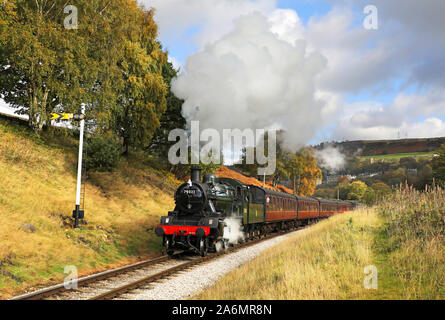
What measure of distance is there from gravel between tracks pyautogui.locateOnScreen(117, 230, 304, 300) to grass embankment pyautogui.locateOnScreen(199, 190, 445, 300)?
897 mm

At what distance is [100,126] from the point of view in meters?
20.9

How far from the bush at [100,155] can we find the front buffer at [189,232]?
10.2 metres

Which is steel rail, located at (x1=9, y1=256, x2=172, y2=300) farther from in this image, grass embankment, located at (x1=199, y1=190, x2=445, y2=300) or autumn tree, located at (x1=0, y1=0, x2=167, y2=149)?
autumn tree, located at (x1=0, y1=0, x2=167, y2=149)

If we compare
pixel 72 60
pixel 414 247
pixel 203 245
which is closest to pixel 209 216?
pixel 203 245

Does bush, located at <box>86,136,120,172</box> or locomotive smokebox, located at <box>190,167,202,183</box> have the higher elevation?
bush, located at <box>86,136,120,172</box>

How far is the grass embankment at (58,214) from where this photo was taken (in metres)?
9.81

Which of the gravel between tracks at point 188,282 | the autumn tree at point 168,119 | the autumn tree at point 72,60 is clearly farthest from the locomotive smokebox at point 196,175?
the autumn tree at point 168,119

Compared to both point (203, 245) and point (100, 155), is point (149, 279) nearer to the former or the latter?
point (203, 245)

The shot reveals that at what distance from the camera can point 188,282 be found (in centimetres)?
920

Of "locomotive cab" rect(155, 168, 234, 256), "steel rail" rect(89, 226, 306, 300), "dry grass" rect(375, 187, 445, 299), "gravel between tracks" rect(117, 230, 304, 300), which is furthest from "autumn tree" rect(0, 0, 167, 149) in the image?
"dry grass" rect(375, 187, 445, 299)

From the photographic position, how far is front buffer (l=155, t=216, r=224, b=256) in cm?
1245

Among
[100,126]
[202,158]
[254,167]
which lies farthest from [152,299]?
[254,167]

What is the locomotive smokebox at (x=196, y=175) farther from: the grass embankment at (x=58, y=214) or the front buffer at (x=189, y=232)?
the grass embankment at (x=58, y=214)

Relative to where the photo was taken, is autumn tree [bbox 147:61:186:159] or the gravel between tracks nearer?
the gravel between tracks
